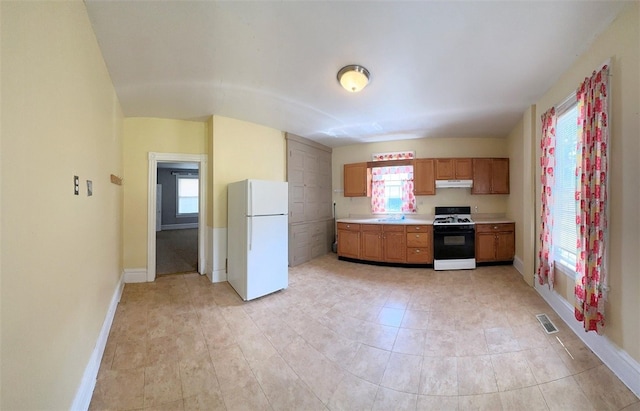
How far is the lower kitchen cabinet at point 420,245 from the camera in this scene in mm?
4047

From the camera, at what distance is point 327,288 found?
3.18m

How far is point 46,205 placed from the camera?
101 cm

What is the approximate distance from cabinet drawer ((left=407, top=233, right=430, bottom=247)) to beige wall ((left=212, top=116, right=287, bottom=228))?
258cm

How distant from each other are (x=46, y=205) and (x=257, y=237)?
191cm

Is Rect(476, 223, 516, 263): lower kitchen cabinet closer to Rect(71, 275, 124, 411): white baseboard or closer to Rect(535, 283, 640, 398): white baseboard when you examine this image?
Rect(535, 283, 640, 398): white baseboard

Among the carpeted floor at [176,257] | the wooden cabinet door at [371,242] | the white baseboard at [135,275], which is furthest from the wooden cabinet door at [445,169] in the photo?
the white baseboard at [135,275]

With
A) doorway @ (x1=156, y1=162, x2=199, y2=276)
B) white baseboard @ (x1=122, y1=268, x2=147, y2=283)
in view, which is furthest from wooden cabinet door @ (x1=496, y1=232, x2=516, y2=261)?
doorway @ (x1=156, y1=162, x2=199, y2=276)

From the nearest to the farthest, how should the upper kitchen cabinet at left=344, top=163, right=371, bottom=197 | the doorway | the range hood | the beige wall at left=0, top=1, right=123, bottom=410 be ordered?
the beige wall at left=0, top=1, right=123, bottom=410 < the range hood < the upper kitchen cabinet at left=344, top=163, right=371, bottom=197 < the doorway

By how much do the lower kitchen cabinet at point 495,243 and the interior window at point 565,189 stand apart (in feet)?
4.90

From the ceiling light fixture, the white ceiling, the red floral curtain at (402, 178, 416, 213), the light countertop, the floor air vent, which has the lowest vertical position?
the floor air vent

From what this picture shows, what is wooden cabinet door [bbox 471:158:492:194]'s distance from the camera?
434 cm

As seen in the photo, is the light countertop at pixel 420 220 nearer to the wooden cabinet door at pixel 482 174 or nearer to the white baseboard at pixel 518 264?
the wooden cabinet door at pixel 482 174

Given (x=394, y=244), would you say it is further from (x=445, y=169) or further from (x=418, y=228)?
(x=445, y=169)

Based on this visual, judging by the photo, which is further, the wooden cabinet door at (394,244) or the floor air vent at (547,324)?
the wooden cabinet door at (394,244)
